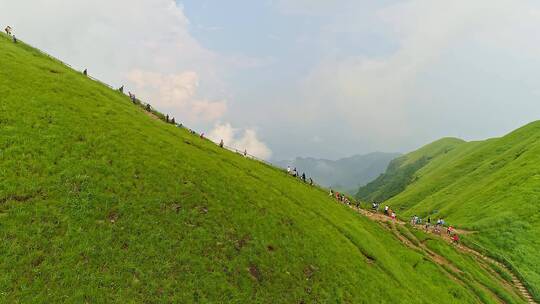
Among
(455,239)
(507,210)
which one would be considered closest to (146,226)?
(455,239)

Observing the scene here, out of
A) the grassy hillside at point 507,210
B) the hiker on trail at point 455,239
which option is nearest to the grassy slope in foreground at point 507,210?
the grassy hillside at point 507,210

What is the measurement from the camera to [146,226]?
33250 mm

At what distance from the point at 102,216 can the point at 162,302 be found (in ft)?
33.3

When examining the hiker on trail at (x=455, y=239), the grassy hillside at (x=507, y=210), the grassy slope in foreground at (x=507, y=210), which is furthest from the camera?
the hiker on trail at (x=455, y=239)

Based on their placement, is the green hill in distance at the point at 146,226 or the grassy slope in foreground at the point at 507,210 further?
the grassy slope in foreground at the point at 507,210

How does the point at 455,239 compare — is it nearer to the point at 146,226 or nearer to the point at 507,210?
the point at 507,210

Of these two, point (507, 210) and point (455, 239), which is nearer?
point (455, 239)

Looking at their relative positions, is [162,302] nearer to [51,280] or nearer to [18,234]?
[51,280]

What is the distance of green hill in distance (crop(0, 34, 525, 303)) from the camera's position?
2769 centimetres

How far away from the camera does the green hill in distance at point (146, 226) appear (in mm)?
27688

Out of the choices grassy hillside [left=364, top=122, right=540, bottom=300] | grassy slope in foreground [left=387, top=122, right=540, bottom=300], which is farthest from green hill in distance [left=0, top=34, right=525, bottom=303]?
grassy slope in foreground [left=387, top=122, right=540, bottom=300]

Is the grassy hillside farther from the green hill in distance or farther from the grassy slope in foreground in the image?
the green hill in distance

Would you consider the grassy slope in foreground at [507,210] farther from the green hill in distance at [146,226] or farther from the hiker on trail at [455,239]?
the green hill in distance at [146,226]

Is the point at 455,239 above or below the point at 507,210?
below
